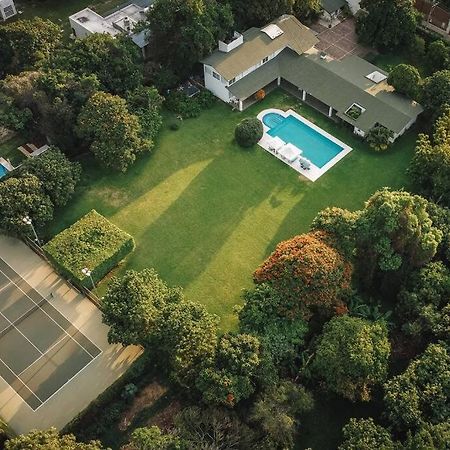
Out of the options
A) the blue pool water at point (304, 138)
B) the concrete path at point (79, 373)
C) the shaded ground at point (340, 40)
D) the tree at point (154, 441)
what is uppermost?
the shaded ground at point (340, 40)

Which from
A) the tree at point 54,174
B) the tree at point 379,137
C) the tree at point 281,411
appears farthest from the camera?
the tree at point 379,137

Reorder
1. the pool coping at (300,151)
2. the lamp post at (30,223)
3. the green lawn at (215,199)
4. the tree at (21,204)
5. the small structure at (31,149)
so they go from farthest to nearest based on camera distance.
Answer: the small structure at (31,149) < the pool coping at (300,151) < the green lawn at (215,199) < the tree at (21,204) < the lamp post at (30,223)

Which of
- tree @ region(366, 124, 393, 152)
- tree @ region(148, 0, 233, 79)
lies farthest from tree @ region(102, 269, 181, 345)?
tree @ region(148, 0, 233, 79)

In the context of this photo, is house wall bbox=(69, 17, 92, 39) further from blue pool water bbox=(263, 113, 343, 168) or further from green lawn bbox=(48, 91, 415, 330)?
blue pool water bbox=(263, 113, 343, 168)

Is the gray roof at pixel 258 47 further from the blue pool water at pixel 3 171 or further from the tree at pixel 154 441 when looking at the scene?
the tree at pixel 154 441

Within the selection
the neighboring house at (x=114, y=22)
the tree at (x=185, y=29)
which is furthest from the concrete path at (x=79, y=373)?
the neighboring house at (x=114, y=22)

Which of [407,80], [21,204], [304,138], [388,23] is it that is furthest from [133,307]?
[388,23]

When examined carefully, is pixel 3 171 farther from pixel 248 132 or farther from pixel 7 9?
pixel 7 9
